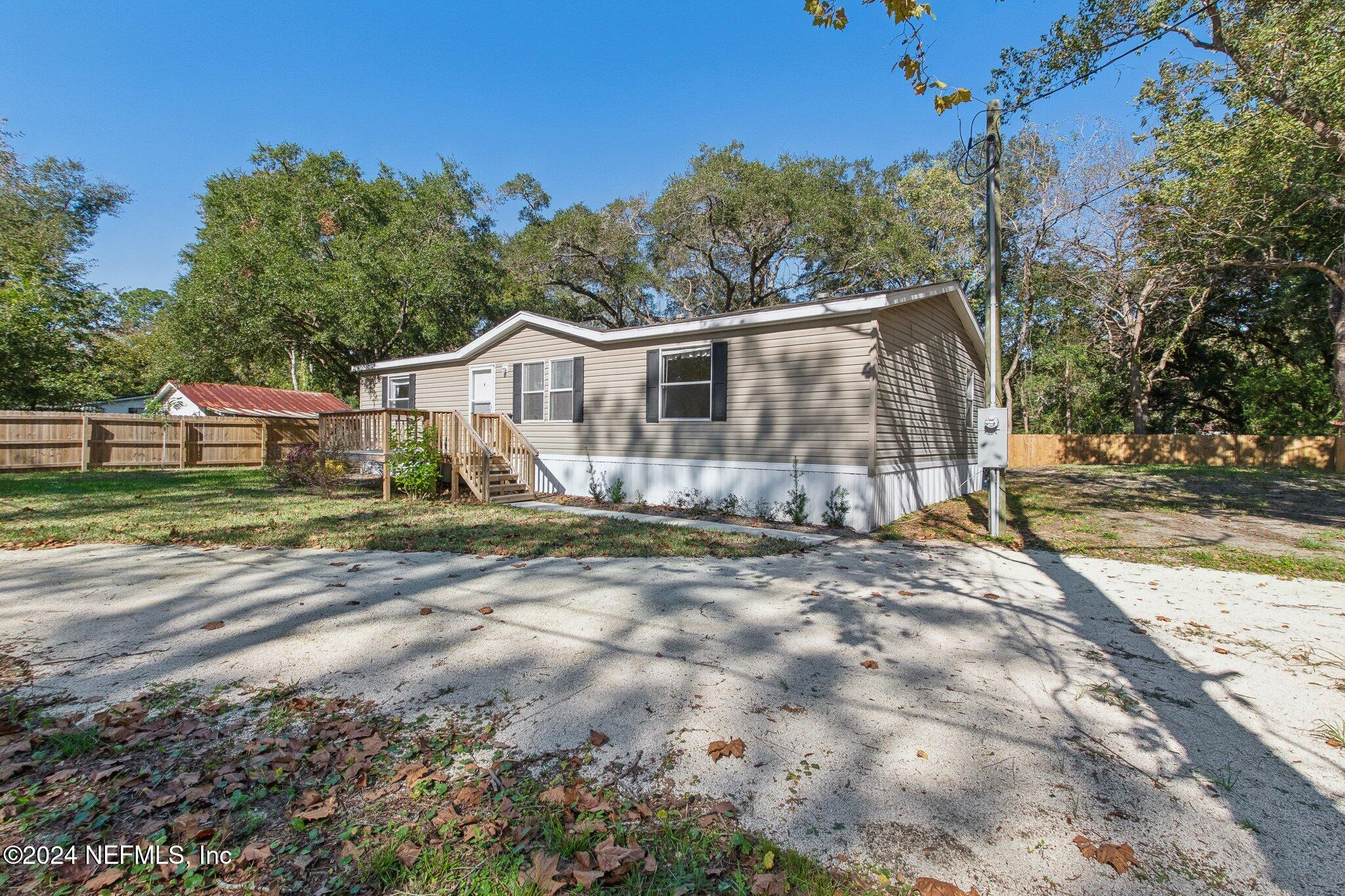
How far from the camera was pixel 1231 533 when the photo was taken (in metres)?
7.47

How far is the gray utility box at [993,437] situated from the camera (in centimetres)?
732

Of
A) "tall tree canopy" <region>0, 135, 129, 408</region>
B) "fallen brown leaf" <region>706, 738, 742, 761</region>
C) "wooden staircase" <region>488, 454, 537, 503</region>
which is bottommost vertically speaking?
"fallen brown leaf" <region>706, 738, 742, 761</region>

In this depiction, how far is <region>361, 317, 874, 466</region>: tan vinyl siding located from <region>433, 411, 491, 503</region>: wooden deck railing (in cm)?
189

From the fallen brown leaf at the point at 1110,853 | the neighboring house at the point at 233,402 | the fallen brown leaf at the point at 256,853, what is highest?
the neighboring house at the point at 233,402

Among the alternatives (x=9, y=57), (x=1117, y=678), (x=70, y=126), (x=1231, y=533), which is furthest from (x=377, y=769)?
(x=70, y=126)

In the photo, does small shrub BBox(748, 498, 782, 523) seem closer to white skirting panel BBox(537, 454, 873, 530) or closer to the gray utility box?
white skirting panel BBox(537, 454, 873, 530)

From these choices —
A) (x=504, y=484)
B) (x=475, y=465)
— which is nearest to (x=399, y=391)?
(x=475, y=465)

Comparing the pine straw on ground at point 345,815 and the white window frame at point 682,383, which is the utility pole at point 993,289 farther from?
the pine straw on ground at point 345,815

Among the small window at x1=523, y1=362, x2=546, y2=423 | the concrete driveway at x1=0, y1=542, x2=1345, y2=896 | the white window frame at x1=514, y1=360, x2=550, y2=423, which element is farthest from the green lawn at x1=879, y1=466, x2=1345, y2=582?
the small window at x1=523, y1=362, x2=546, y2=423

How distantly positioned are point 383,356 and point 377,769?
2011cm

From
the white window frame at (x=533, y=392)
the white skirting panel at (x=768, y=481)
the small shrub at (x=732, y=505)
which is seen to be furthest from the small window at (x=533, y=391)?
the small shrub at (x=732, y=505)

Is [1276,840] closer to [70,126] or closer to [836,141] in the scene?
[836,141]

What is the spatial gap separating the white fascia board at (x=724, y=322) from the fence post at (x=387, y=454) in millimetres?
2927

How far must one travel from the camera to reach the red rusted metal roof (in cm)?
2122
